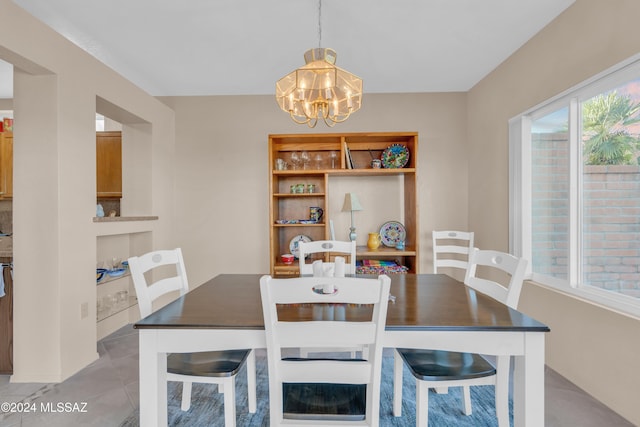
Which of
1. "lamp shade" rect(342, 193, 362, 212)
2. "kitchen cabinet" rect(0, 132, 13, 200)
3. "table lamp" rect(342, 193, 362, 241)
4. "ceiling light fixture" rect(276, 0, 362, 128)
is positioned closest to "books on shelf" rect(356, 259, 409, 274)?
"table lamp" rect(342, 193, 362, 241)

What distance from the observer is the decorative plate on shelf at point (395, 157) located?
359 centimetres

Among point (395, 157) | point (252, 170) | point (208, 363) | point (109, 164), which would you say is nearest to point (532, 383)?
point (208, 363)

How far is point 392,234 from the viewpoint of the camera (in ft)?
12.3

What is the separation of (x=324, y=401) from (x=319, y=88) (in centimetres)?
157

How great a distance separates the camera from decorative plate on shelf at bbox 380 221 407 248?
3742 millimetres

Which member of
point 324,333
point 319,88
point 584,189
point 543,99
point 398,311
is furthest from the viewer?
point 543,99

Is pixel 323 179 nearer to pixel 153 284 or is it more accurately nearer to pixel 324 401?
pixel 153 284

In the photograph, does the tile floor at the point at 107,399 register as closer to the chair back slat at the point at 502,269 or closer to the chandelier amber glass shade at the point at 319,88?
the chair back slat at the point at 502,269

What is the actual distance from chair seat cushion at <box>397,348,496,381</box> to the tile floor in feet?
2.46

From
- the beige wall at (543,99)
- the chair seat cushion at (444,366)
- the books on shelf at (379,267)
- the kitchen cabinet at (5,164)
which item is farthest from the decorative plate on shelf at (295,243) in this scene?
the kitchen cabinet at (5,164)

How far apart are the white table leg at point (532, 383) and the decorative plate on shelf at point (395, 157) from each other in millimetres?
2546

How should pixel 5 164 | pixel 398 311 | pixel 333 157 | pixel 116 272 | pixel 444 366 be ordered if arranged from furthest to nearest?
pixel 333 157 → pixel 5 164 → pixel 116 272 → pixel 444 366 → pixel 398 311

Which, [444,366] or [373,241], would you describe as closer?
[444,366]

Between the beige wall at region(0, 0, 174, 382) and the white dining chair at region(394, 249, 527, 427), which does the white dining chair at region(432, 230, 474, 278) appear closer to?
the white dining chair at region(394, 249, 527, 427)
